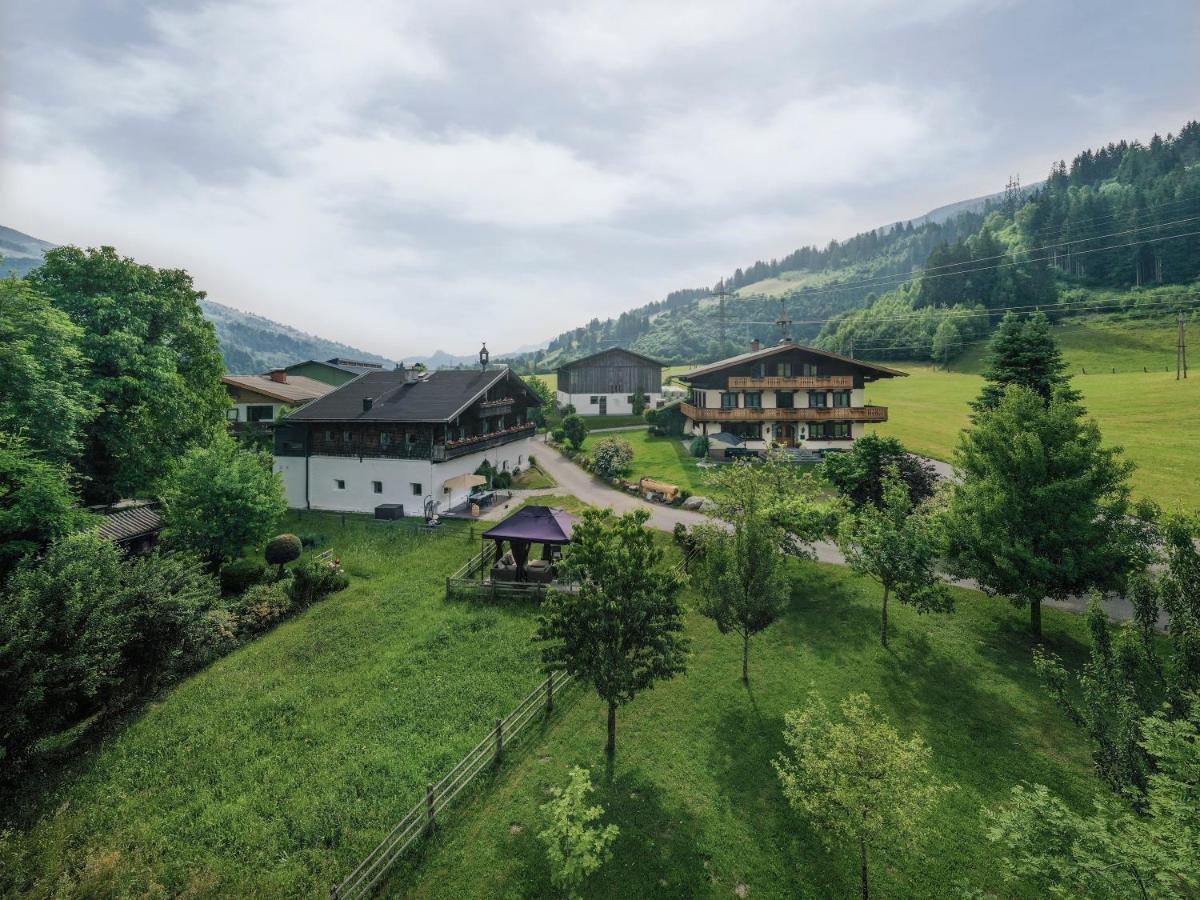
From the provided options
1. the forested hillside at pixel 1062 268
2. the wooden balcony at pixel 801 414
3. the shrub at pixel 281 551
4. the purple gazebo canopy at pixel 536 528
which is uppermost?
the forested hillside at pixel 1062 268

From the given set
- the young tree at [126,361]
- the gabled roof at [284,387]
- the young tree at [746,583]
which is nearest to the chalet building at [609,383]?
the gabled roof at [284,387]

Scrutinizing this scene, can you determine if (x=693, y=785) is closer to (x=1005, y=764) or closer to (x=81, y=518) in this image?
(x=1005, y=764)

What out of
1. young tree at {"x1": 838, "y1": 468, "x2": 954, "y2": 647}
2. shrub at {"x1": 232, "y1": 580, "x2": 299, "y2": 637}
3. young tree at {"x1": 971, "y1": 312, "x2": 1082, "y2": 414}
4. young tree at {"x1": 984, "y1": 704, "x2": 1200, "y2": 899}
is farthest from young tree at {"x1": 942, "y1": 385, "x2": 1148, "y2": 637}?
shrub at {"x1": 232, "y1": 580, "x2": 299, "y2": 637}

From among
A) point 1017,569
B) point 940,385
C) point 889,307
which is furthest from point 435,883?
point 889,307

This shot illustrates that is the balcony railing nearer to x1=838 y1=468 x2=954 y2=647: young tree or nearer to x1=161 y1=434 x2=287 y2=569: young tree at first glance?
x1=161 y1=434 x2=287 y2=569: young tree

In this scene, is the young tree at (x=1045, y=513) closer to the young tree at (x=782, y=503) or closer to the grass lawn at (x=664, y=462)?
the young tree at (x=782, y=503)

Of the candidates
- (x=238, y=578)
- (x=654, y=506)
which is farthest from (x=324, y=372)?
(x=654, y=506)

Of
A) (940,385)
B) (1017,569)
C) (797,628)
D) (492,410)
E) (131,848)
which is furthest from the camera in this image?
(940,385)
